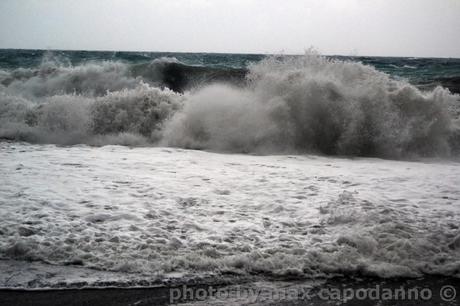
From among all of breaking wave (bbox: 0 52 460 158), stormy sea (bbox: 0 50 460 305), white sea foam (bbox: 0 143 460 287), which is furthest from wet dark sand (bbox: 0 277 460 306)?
breaking wave (bbox: 0 52 460 158)

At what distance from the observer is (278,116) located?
9.56 metres

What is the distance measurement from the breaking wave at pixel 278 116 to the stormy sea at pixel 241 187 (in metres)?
0.03

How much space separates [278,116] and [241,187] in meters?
4.06

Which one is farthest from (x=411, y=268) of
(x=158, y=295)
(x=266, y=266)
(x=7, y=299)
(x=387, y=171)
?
(x=387, y=171)

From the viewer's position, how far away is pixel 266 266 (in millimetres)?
3543

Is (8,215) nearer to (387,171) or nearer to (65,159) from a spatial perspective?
(65,159)

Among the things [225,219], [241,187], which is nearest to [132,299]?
[225,219]

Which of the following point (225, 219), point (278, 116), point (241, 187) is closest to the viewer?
point (225, 219)

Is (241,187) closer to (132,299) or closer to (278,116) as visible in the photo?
(132,299)

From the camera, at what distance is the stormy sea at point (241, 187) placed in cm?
350

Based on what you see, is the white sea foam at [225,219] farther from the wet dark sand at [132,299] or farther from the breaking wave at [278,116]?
the breaking wave at [278,116]

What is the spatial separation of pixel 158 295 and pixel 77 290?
586mm

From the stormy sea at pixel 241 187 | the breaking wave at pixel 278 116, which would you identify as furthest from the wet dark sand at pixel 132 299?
the breaking wave at pixel 278 116

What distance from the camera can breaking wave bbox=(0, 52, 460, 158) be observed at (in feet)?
29.9
